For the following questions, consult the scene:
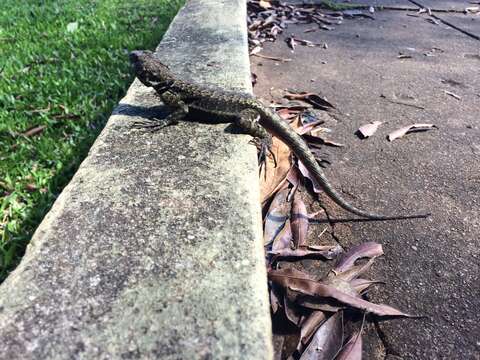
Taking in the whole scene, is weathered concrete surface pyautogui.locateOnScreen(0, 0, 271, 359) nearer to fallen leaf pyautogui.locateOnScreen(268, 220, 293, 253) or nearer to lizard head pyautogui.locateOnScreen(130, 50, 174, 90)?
fallen leaf pyautogui.locateOnScreen(268, 220, 293, 253)

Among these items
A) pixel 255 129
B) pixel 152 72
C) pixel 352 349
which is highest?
pixel 152 72

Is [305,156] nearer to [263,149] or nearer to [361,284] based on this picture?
[263,149]

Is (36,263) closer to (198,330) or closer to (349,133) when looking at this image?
(198,330)

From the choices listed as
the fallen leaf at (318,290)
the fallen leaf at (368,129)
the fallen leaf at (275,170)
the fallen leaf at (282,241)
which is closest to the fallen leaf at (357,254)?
the fallen leaf at (318,290)

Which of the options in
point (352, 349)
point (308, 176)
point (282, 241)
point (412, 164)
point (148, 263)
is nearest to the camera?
point (148, 263)

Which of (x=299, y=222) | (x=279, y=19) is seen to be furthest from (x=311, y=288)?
(x=279, y=19)

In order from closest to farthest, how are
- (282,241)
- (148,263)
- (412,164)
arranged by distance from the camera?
(148,263)
(282,241)
(412,164)
